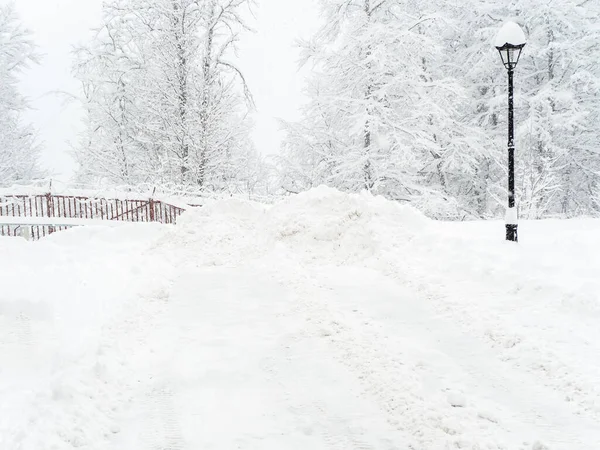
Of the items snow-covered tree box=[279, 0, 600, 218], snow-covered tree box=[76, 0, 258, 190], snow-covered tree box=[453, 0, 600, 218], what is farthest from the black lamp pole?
snow-covered tree box=[76, 0, 258, 190]

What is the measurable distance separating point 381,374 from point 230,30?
21822mm

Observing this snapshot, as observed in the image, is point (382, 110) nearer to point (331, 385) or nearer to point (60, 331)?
point (60, 331)

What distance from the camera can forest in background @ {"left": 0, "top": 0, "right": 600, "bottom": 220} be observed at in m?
19.2

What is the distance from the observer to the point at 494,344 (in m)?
6.12

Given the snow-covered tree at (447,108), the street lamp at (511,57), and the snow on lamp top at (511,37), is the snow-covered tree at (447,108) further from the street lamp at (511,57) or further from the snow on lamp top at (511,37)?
the snow on lamp top at (511,37)

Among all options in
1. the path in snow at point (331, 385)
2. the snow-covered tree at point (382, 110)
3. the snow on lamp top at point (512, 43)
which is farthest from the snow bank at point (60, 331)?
the snow-covered tree at point (382, 110)

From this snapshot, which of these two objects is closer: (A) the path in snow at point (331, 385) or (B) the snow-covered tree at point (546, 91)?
(A) the path in snow at point (331, 385)

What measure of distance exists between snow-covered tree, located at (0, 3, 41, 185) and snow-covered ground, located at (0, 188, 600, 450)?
19181 mm

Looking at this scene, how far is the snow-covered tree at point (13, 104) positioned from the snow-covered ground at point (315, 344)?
19.2 meters

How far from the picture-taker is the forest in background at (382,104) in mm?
19203

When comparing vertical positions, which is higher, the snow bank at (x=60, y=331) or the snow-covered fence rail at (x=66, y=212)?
the snow-covered fence rail at (x=66, y=212)

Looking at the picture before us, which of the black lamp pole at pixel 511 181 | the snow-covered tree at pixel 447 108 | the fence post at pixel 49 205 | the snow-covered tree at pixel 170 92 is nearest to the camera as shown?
the black lamp pole at pixel 511 181

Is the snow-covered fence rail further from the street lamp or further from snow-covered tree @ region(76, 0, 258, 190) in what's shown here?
the street lamp

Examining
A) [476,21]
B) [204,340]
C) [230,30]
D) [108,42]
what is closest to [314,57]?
[230,30]
